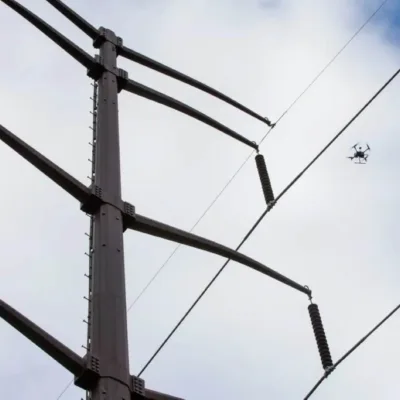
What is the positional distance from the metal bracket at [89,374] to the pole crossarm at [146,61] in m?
8.42

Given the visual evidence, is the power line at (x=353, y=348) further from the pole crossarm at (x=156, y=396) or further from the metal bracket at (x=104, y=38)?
the metal bracket at (x=104, y=38)

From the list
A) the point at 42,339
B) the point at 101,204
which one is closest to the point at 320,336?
the point at 101,204

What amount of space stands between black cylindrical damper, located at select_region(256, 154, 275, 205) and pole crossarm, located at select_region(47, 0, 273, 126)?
2.38 meters

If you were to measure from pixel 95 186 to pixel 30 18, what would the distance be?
17.2 feet

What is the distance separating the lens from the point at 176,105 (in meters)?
14.8

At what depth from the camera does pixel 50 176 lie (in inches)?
392

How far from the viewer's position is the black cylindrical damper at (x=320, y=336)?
39.4 ft

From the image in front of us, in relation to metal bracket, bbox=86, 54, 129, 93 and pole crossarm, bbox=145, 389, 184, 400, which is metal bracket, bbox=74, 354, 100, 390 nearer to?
pole crossarm, bbox=145, 389, 184, 400

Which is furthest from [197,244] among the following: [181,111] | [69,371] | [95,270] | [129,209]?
[181,111]

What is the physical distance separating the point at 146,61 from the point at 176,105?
5.48 feet

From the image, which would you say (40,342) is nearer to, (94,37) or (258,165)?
(258,165)

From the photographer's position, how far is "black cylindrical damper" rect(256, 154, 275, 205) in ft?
43.0

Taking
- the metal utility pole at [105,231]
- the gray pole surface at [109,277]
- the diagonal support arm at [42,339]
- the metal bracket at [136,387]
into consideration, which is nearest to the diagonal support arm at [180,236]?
the metal utility pole at [105,231]

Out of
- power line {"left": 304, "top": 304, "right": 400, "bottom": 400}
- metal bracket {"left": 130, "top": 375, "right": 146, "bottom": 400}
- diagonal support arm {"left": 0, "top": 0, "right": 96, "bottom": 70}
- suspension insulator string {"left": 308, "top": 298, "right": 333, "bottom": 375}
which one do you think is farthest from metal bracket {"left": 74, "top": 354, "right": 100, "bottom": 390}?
diagonal support arm {"left": 0, "top": 0, "right": 96, "bottom": 70}
